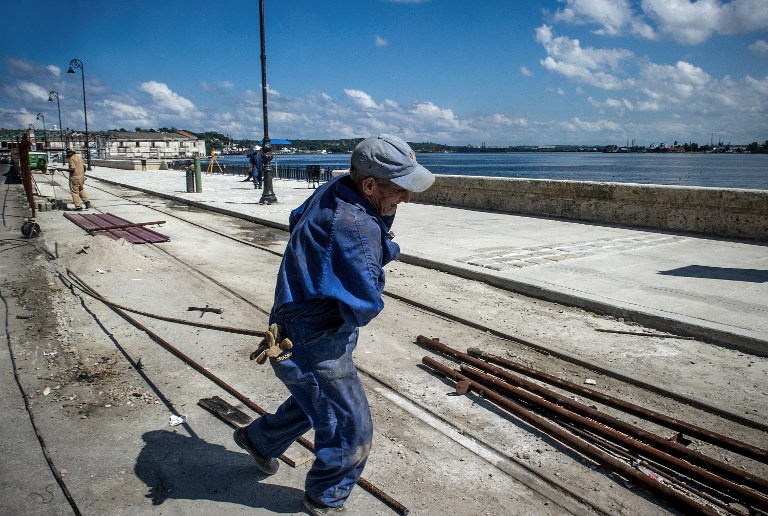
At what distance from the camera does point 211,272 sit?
8.70m

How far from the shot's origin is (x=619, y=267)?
8430 millimetres

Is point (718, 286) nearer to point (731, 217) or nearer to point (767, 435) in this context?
point (767, 435)

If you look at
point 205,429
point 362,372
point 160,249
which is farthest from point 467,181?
point 205,429

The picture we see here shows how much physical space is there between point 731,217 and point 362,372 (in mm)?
9506

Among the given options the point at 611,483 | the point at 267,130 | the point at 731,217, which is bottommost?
the point at 611,483

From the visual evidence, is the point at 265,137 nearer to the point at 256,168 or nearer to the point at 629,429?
the point at 256,168

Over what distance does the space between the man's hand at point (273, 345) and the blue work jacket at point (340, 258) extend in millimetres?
128

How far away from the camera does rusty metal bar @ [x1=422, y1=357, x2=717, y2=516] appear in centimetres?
297

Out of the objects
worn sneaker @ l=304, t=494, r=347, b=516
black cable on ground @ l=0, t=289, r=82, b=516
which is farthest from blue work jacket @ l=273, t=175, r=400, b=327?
black cable on ground @ l=0, t=289, r=82, b=516

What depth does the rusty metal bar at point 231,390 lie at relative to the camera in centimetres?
298

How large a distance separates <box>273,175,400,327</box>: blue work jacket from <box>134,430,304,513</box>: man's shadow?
4.12 ft

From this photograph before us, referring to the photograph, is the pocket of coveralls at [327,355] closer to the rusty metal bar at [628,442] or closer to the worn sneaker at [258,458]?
the worn sneaker at [258,458]

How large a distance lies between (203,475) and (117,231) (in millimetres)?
10591

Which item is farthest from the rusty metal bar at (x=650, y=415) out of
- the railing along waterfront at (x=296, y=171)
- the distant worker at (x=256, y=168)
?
the railing along waterfront at (x=296, y=171)
